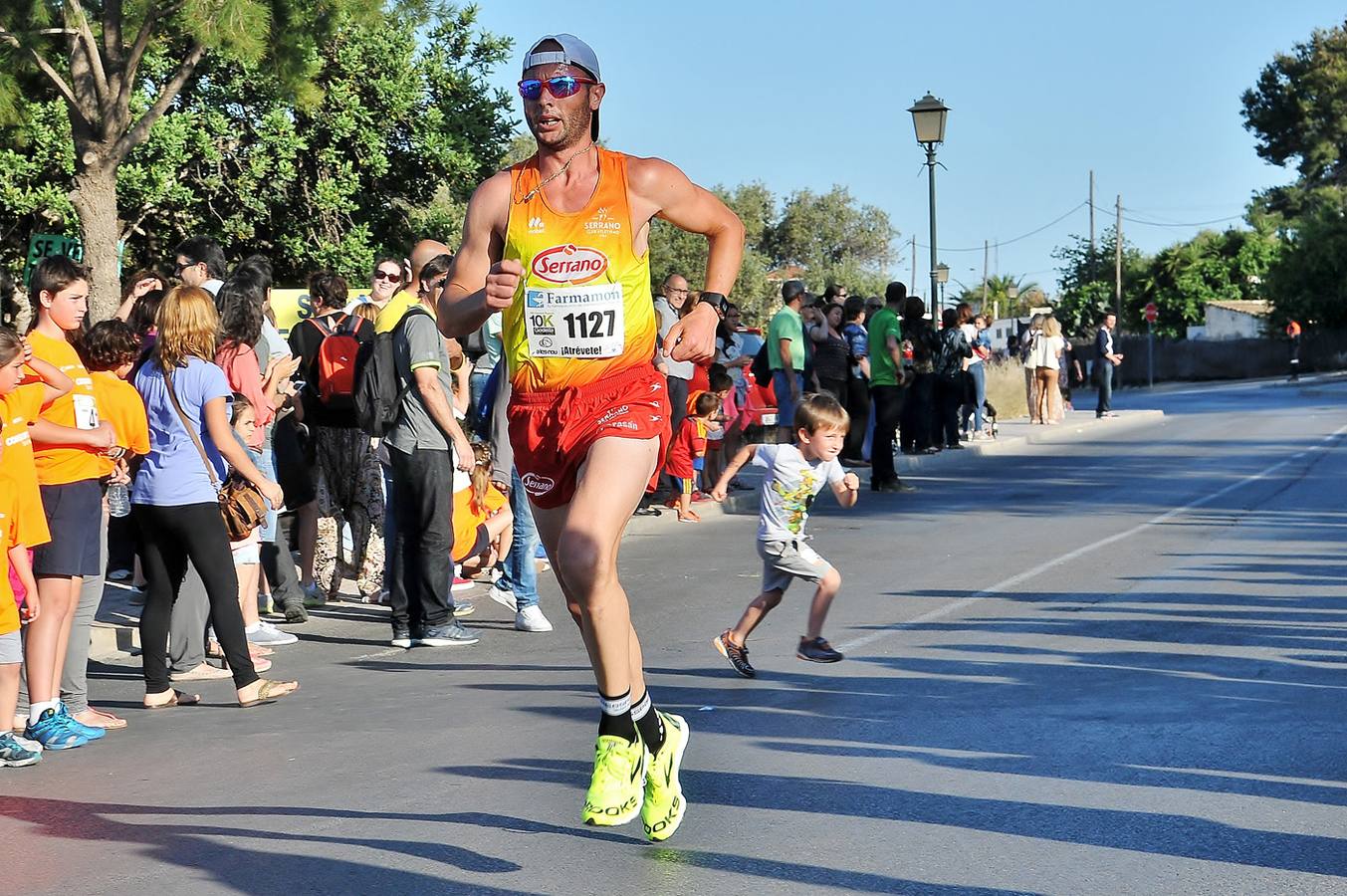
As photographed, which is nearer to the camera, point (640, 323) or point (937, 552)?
point (640, 323)

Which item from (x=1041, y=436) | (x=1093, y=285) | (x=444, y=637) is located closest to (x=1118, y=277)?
(x=1093, y=285)

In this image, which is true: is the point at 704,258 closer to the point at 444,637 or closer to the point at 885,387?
the point at 885,387

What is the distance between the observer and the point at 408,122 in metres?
29.5

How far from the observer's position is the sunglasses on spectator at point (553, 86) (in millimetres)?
5367

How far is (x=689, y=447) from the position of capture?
15.7 m

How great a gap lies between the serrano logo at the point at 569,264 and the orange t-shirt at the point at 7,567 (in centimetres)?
256

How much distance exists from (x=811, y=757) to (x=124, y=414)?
3.44 m

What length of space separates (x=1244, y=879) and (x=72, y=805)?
3.87 metres

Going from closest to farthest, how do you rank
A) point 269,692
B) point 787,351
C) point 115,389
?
1. point 115,389
2. point 269,692
3. point 787,351

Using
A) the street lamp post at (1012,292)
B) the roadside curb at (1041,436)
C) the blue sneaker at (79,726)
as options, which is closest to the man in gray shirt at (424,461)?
the blue sneaker at (79,726)

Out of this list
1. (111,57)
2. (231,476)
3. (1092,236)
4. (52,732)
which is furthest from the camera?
(1092,236)

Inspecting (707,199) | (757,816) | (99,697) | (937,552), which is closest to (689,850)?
(757,816)

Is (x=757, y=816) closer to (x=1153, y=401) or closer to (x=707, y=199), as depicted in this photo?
(x=707, y=199)

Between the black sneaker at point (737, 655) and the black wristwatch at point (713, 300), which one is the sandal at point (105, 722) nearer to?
the black sneaker at point (737, 655)
